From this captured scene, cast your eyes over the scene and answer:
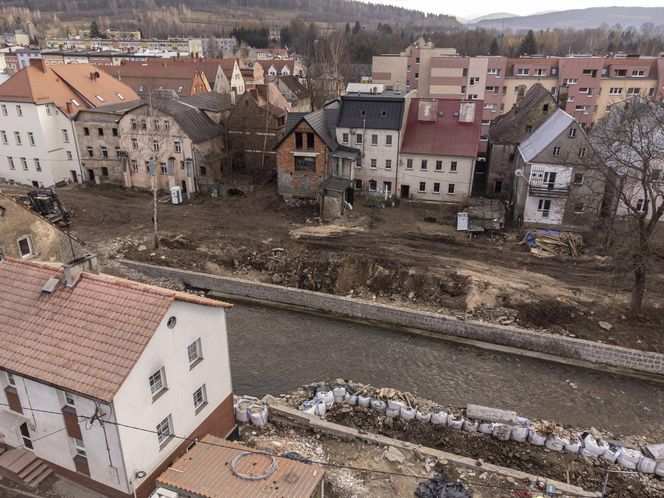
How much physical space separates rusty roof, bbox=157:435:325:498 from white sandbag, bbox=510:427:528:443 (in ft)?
31.4

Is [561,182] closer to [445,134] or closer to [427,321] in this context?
[445,134]

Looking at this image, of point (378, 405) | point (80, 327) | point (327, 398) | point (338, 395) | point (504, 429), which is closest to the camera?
point (80, 327)

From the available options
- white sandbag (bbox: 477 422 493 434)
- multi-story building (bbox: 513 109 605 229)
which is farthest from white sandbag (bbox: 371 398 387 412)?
multi-story building (bbox: 513 109 605 229)

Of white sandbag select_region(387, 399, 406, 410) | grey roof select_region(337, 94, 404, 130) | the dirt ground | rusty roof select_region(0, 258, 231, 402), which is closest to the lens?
rusty roof select_region(0, 258, 231, 402)

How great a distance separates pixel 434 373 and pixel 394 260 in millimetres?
9507

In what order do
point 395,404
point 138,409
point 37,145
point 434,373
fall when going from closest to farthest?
point 138,409 → point 395,404 → point 434,373 → point 37,145

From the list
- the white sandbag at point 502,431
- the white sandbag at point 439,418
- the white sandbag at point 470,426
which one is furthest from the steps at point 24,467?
the white sandbag at point 502,431

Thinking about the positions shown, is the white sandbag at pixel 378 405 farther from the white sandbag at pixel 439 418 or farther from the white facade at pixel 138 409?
the white facade at pixel 138 409

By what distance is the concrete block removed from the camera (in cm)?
2120

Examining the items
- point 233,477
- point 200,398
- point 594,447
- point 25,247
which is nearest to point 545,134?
point 594,447

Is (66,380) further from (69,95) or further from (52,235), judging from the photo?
(69,95)

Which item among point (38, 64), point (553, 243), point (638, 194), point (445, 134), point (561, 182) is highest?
point (38, 64)

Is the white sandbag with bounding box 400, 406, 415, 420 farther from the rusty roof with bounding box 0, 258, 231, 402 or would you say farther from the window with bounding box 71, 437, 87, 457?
the window with bounding box 71, 437, 87, 457

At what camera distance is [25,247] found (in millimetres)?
25000
